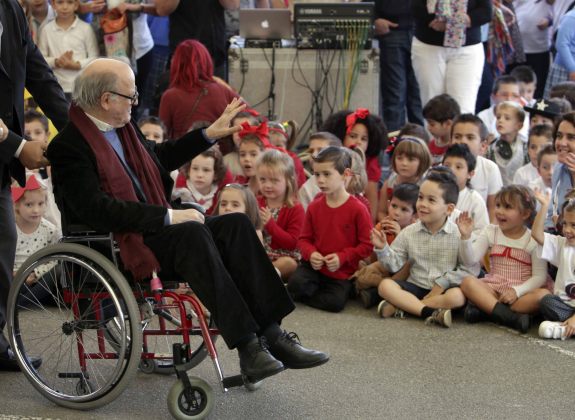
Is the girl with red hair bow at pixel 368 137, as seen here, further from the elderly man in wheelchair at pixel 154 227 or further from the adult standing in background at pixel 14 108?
the elderly man in wheelchair at pixel 154 227

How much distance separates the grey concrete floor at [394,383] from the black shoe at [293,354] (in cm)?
20

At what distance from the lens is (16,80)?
4.34m

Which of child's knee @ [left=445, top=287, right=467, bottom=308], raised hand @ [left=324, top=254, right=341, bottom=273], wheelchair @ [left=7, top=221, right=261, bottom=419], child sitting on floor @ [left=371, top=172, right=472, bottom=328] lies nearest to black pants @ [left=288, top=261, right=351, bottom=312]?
raised hand @ [left=324, top=254, right=341, bottom=273]

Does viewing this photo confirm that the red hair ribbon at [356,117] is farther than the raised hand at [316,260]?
Yes

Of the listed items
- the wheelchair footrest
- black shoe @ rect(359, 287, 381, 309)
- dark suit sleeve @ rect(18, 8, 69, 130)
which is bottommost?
black shoe @ rect(359, 287, 381, 309)

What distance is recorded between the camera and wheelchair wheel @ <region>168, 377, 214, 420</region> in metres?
3.80

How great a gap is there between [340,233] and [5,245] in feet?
6.36

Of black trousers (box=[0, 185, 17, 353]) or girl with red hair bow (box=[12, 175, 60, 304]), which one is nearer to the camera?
black trousers (box=[0, 185, 17, 353])

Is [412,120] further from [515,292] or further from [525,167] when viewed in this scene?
[515,292]

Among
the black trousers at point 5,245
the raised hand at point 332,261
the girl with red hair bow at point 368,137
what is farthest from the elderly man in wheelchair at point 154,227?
the girl with red hair bow at point 368,137

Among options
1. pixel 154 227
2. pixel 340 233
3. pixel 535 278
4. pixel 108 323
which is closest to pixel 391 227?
pixel 340 233

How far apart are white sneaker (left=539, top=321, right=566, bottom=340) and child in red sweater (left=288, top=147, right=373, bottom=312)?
1101mm

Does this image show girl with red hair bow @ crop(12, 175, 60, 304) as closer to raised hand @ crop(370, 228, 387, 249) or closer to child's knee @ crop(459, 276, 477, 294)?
raised hand @ crop(370, 228, 387, 249)

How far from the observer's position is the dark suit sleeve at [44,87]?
452 cm
